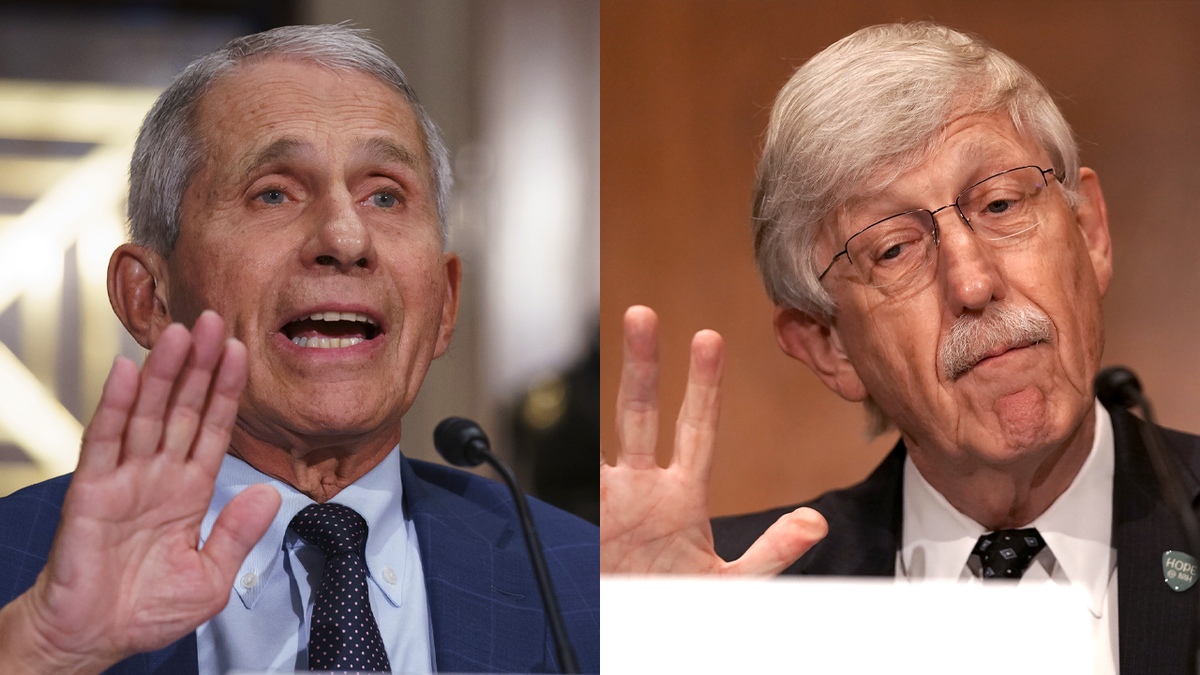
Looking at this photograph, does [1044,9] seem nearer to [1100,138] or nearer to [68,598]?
[1100,138]

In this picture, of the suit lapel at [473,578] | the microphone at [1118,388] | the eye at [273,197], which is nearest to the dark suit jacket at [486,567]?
the suit lapel at [473,578]

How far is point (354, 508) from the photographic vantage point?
1.84 metres

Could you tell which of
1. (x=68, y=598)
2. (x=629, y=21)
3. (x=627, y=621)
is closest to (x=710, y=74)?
(x=629, y=21)

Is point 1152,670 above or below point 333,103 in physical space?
below

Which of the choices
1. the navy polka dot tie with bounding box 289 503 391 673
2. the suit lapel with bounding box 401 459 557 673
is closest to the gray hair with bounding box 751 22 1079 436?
the suit lapel with bounding box 401 459 557 673

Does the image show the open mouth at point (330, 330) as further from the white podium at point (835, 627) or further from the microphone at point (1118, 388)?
the microphone at point (1118, 388)

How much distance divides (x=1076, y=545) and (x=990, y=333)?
44 centimetres

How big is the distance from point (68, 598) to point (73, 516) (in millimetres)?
125

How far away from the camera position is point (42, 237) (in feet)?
6.20

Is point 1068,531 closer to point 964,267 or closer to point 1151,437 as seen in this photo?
point 1151,437

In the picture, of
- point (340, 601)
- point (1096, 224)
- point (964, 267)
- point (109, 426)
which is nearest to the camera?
point (109, 426)

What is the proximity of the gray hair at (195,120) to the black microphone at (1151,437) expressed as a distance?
4.22 feet

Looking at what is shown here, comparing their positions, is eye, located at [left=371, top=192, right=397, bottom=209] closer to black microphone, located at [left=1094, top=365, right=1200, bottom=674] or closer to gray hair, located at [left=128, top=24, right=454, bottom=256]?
gray hair, located at [left=128, top=24, right=454, bottom=256]

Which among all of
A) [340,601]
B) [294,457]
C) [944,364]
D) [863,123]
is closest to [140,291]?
[294,457]
